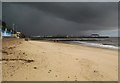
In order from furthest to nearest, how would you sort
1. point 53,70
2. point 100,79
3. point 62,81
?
→ point 53,70 < point 100,79 < point 62,81

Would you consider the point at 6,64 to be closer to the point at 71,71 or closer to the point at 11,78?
the point at 11,78

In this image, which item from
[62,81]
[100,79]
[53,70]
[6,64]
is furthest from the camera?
[6,64]

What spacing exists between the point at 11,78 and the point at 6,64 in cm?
182

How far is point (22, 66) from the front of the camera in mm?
7859

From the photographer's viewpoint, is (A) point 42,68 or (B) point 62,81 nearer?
(B) point 62,81

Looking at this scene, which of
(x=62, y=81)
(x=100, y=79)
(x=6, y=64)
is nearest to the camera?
(x=62, y=81)

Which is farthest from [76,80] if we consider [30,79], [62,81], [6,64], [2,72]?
[6,64]

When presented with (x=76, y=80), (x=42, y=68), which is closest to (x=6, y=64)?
(x=42, y=68)

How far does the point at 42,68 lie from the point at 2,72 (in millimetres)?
1713

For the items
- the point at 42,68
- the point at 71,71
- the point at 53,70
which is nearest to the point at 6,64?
the point at 42,68

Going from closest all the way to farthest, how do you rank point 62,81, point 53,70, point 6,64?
point 62,81, point 53,70, point 6,64

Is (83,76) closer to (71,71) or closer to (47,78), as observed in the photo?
(71,71)

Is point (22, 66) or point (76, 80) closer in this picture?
point (76, 80)

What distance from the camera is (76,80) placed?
648cm
